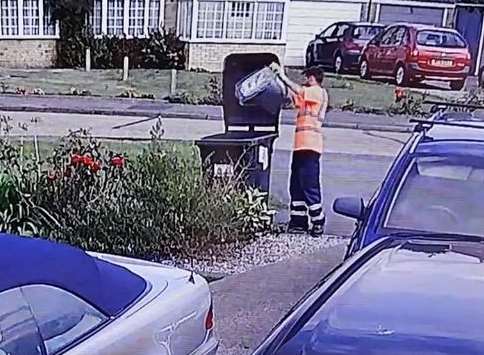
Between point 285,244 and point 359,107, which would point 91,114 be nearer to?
point 359,107

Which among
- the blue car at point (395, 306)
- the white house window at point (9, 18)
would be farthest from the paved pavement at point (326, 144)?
the white house window at point (9, 18)

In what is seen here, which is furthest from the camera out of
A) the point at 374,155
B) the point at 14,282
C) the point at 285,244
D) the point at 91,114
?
the point at 91,114

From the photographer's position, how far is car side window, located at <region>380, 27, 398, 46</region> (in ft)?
96.0

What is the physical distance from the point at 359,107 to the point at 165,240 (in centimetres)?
1493

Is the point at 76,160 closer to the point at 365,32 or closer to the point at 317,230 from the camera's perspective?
the point at 317,230

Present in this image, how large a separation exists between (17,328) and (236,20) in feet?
94.5

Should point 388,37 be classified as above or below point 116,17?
above

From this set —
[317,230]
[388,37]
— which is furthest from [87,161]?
[388,37]

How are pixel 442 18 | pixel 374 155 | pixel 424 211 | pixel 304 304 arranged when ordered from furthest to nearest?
pixel 442 18
pixel 374 155
pixel 424 211
pixel 304 304

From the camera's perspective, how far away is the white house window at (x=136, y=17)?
31.5 metres

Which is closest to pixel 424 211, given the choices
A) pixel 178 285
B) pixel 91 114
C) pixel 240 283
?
pixel 178 285

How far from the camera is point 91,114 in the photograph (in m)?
20.6

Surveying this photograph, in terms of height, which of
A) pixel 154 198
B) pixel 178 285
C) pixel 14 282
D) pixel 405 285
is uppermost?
pixel 405 285

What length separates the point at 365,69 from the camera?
98.6 feet
